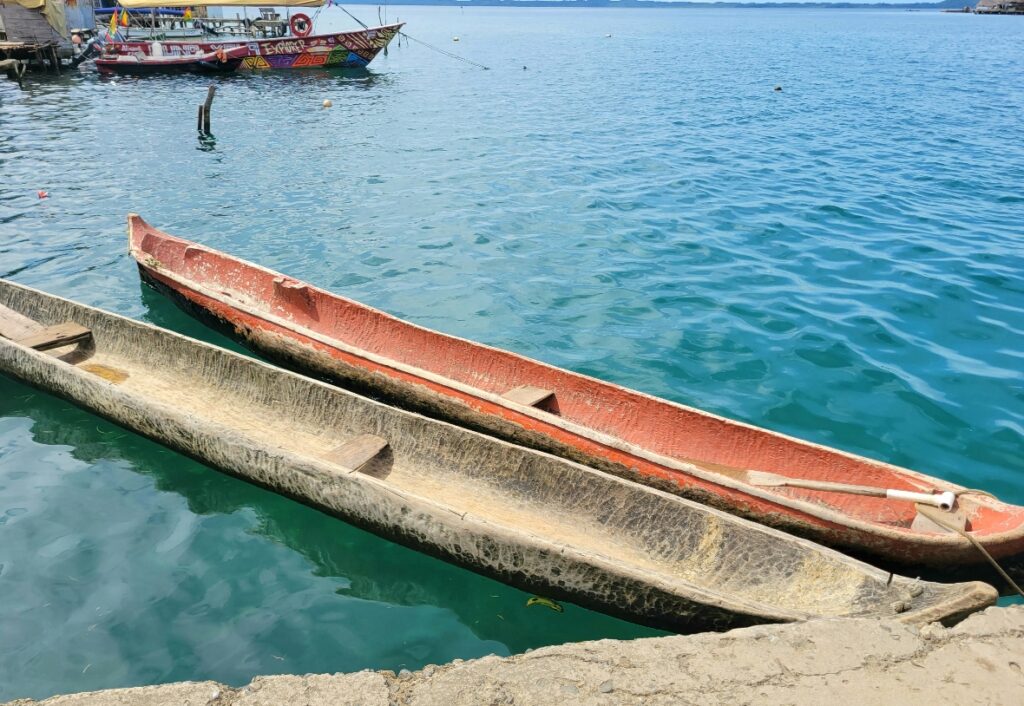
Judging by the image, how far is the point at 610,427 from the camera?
6426 millimetres

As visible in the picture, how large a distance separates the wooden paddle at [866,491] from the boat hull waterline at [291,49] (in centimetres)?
3158

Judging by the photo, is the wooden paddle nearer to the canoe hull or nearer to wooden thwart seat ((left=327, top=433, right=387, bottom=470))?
the canoe hull

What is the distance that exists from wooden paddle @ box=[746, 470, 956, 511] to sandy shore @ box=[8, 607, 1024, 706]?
105 centimetres

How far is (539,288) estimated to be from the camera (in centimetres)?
1034

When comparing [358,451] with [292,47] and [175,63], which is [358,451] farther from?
[292,47]

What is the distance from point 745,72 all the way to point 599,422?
3775 cm

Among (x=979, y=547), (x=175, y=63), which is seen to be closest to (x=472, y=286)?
(x=979, y=547)

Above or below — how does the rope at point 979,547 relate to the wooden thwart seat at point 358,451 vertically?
above

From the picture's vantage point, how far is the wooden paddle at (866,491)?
15.5 feet

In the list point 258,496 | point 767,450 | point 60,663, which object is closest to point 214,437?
point 258,496

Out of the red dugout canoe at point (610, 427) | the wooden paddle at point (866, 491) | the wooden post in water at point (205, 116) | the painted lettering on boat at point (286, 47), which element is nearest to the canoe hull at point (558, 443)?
the red dugout canoe at point (610, 427)

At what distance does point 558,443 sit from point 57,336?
557 centimetres

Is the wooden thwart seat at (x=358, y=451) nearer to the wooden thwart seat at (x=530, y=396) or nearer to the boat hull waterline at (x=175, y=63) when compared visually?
the wooden thwart seat at (x=530, y=396)

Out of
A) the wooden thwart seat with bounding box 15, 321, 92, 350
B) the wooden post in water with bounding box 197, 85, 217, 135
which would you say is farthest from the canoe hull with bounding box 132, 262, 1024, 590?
the wooden post in water with bounding box 197, 85, 217, 135
